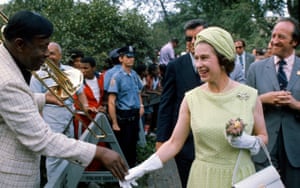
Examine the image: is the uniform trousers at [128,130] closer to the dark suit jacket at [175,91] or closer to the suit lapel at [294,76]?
the dark suit jacket at [175,91]

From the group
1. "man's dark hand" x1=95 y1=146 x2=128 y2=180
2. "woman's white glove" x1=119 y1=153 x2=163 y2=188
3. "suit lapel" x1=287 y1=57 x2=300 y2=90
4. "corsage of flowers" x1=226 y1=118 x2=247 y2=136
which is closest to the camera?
"man's dark hand" x1=95 y1=146 x2=128 y2=180

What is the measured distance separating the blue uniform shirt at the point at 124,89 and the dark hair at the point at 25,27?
4.46 meters

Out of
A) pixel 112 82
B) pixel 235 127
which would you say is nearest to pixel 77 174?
pixel 235 127

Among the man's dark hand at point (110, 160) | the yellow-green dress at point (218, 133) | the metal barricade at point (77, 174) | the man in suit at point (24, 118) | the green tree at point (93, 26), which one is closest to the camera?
the man in suit at point (24, 118)

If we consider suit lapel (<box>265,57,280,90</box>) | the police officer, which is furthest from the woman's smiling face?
the police officer

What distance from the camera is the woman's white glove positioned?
3.10m

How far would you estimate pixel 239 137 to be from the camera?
9.82 ft

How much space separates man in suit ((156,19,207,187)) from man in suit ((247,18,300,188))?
2.10ft

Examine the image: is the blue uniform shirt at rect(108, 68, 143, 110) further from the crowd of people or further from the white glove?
the white glove

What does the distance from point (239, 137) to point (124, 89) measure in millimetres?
4415

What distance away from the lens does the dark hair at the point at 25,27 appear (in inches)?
104

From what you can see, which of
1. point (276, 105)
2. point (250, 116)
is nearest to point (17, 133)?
point (250, 116)

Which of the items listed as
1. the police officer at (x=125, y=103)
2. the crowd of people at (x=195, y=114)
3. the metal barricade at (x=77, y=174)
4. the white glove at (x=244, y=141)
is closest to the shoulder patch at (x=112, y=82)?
the police officer at (x=125, y=103)

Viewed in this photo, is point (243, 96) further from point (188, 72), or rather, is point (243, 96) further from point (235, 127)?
point (188, 72)
